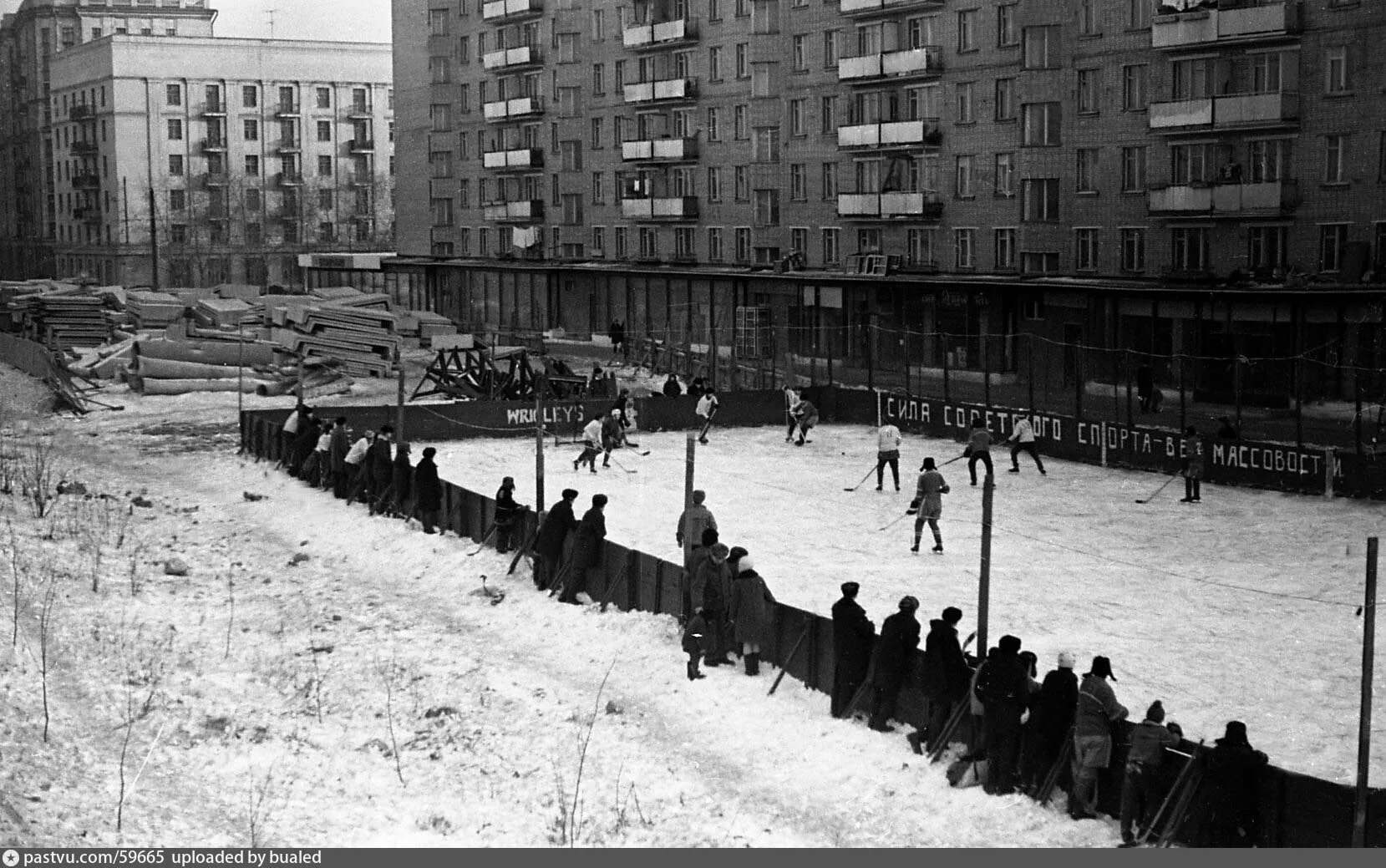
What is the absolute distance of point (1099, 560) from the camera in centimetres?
2677

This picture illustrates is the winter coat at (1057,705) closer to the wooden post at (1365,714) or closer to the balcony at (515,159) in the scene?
the wooden post at (1365,714)

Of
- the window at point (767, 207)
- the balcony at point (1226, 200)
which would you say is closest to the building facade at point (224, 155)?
the window at point (767, 207)

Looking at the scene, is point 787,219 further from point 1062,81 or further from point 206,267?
point 206,267

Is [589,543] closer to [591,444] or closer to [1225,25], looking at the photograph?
[591,444]

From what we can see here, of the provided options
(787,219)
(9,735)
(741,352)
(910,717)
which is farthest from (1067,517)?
(787,219)

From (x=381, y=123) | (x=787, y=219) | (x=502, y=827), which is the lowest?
(x=502, y=827)

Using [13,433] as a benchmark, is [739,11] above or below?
above

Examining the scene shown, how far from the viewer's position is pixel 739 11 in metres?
68.9

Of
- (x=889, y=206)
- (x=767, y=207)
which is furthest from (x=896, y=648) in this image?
(x=767, y=207)

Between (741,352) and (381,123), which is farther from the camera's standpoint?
(381,123)

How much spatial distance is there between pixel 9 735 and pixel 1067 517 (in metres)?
18.9

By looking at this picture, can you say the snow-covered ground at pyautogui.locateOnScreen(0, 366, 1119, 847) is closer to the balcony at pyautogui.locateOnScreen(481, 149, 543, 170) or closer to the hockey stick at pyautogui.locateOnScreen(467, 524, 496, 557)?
the hockey stick at pyautogui.locateOnScreen(467, 524, 496, 557)

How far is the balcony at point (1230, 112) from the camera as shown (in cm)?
4769

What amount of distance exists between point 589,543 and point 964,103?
128 ft
